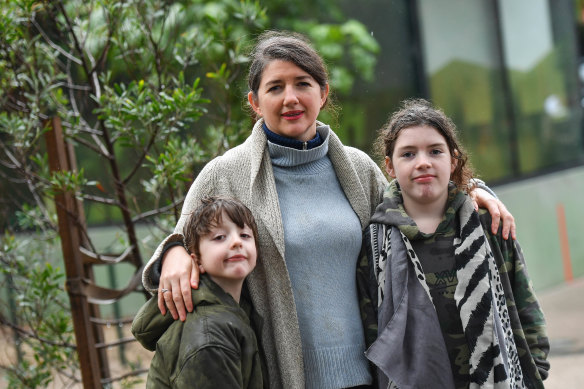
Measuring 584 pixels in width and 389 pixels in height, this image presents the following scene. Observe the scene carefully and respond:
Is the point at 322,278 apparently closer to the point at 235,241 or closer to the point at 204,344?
the point at 235,241

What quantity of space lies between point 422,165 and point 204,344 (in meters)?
1.02

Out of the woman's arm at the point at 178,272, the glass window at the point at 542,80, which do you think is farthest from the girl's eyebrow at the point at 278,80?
the glass window at the point at 542,80

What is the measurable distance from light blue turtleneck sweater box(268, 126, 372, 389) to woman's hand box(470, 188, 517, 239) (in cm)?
49

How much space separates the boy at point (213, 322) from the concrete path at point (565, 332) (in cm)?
405

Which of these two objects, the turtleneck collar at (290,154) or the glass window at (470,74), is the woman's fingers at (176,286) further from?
the glass window at (470,74)

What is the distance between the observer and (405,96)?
24.1ft

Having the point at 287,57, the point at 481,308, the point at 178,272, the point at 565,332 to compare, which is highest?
the point at 287,57

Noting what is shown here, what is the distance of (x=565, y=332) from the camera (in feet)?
23.2

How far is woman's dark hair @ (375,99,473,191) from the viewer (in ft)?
8.81

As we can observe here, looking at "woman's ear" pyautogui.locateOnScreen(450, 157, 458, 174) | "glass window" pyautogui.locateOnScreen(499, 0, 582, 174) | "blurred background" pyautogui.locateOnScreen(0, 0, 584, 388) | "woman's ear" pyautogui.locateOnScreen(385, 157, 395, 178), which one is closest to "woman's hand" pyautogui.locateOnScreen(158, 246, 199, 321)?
"blurred background" pyautogui.locateOnScreen(0, 0, 584, 388)

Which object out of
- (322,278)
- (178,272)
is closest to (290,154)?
(322,278)

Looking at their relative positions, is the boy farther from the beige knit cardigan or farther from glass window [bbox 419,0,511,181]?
glass window [bbox 419,0,511,181]

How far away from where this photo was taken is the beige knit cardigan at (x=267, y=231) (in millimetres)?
2504

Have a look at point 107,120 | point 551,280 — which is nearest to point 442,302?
point 107,120
